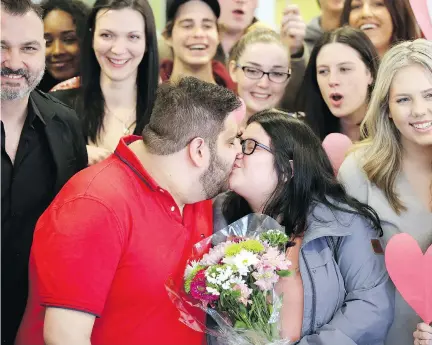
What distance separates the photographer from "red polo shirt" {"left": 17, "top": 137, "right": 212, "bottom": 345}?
2166 millimetres

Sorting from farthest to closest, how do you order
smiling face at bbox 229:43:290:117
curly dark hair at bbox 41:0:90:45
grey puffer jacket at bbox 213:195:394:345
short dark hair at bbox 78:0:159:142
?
curly dark hair at bbox 41:0:90:45 < smiling face at bbox 229:43:290:117 < short dark hair at bbox 78:0:159:142 < grey puffer jacket at bbox 213:195:394:345

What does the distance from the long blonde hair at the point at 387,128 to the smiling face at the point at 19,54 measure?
1.32 m

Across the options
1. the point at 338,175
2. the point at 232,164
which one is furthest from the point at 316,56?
the point at 232,164

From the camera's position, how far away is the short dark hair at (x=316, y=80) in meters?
3.43

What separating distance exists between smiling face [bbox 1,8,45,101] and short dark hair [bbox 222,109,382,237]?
2.90 feet

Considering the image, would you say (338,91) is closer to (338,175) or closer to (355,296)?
(338,175)

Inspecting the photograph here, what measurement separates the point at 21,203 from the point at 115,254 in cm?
65

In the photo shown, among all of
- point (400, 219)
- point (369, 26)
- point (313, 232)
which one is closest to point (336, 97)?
point (369, 26)

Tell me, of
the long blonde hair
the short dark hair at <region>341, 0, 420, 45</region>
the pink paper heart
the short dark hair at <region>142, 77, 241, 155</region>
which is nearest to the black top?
the short dark hair at <region>142, 77, 241, 155</region>

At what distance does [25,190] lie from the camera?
2.70 meters

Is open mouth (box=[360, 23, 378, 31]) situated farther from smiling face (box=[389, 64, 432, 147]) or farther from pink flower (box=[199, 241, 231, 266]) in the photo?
pink flower (box=[199, 241, 231, 266])

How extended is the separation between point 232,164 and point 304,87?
4.29 feet

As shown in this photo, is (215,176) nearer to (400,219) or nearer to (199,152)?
(199,152)

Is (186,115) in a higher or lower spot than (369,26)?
lower
